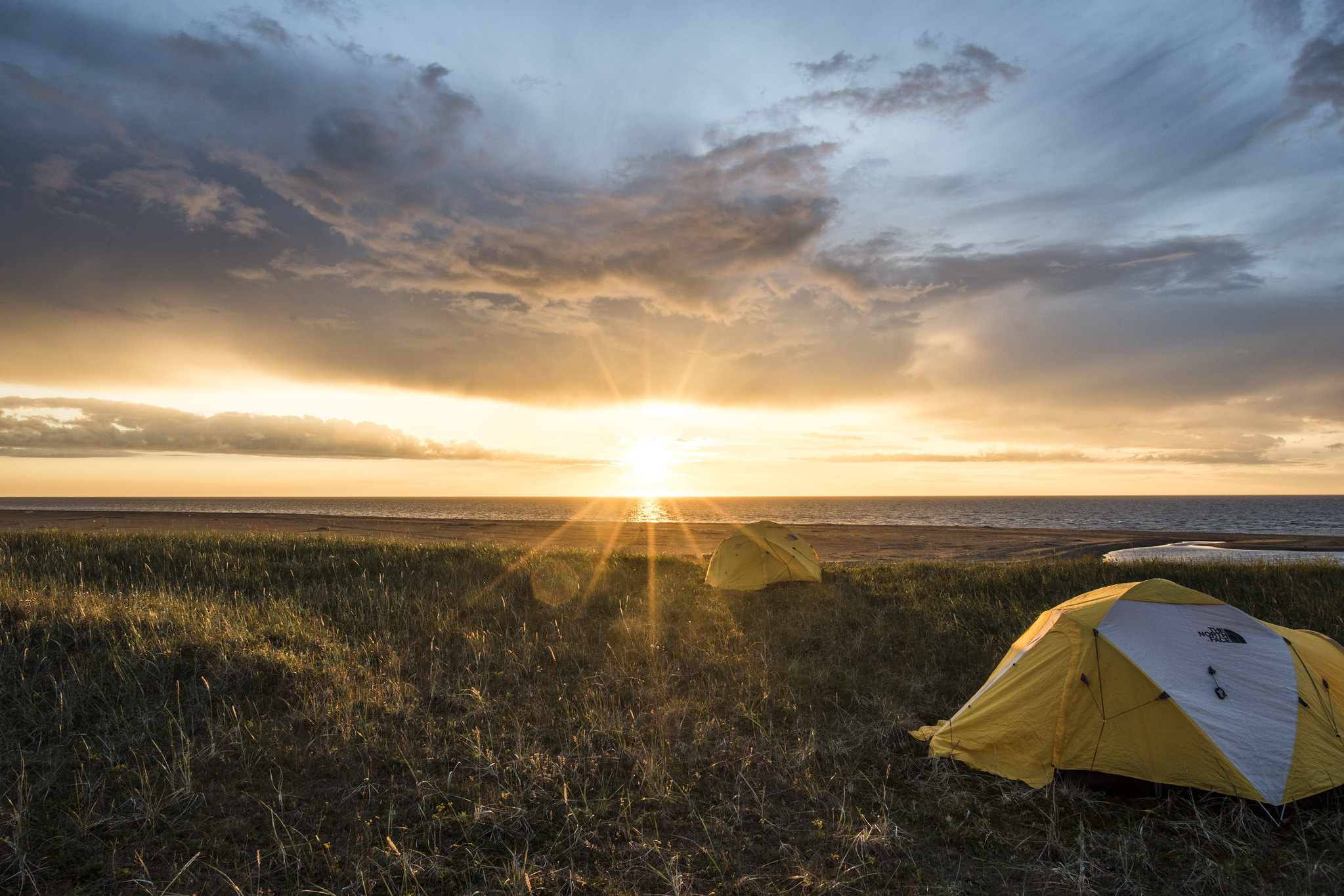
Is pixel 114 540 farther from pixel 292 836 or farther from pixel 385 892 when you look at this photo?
pixel 385 892

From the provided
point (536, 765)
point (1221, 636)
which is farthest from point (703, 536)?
point (536, 765)

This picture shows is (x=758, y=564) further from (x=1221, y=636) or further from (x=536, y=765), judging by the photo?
(x=536, y=765)

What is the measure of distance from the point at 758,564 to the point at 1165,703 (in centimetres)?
1017

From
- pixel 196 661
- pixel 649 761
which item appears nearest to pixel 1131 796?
pixel 649 761

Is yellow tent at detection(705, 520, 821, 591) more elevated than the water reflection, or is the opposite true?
yellow tent at detection(705, 520, 821, 591)

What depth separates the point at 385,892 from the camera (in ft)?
15.7

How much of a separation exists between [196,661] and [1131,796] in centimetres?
1199

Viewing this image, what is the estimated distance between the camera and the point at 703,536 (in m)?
48.1

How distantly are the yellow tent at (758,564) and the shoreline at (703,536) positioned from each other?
14.4 metres

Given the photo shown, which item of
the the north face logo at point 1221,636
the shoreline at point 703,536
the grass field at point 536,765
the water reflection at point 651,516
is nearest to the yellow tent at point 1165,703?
the the north face logo at point 1221,636

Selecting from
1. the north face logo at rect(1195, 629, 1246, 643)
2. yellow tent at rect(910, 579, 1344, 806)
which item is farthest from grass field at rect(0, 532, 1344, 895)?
the north face logo at rect(1195, 629, 1246, 643)

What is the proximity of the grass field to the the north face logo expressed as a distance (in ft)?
5.33

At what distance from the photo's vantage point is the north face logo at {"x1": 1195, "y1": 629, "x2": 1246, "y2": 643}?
677cm

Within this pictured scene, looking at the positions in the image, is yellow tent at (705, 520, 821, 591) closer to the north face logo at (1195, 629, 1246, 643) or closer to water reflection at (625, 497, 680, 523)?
the north face logo at (1195, 629, 1246, 643)
